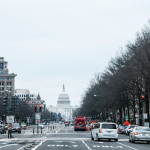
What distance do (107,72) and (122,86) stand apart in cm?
1481

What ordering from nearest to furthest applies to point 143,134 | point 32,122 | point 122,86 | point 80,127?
1. point 143,134
2. point 122,86
3. point 80,127
4. point 32,122

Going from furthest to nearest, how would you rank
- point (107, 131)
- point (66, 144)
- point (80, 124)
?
point (80, 124), point (107, 131), point (66, 144)

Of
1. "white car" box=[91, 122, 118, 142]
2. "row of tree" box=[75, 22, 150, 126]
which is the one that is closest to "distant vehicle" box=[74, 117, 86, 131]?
"row of tree" box=[75, 22, 150, 126]

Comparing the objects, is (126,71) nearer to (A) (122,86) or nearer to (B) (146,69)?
(A) (122,86)

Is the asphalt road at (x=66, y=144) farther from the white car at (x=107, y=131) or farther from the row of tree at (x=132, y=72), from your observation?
the row of tree at (x=132, y=72)

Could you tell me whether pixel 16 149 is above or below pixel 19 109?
below

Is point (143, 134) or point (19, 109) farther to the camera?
point (19, 109)

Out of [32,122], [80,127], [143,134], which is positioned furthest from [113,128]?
[32,122]

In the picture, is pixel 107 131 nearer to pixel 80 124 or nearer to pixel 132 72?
pixel 132 72

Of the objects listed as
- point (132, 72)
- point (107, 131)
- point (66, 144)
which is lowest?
point (66, 144)

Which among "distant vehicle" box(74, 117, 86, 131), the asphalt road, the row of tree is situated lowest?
the asphalt road

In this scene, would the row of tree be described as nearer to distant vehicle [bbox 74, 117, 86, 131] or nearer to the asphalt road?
distant vehicle [bbox 74, 117, 86, 131]

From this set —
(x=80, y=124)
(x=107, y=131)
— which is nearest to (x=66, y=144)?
(x=107, y=131)

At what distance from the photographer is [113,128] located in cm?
3862
